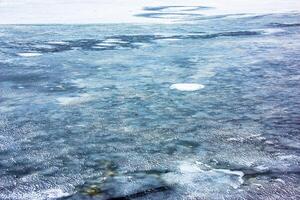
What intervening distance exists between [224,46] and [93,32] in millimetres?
2838

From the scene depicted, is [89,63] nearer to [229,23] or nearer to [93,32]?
[93,32]

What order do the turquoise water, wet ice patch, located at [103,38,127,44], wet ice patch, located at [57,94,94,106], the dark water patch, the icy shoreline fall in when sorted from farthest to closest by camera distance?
the icy shoreline < wet ice patch, located at [103,38,127,44] < wet ice patch, located at [57,94,94,106] < the turquoise water < the dark water patch

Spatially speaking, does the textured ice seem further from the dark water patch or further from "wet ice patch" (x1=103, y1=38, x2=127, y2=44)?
"wet ice patch" (x1=103, y1=38, x2=127, y2=44)

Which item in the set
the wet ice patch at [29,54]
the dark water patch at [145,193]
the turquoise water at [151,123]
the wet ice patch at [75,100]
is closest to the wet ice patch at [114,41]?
the turquoise water at [151,123]

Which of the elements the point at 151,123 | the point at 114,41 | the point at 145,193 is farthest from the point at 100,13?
the point at 145,193

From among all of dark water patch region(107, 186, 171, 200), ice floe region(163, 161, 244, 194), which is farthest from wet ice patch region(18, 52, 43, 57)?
dark water patch region(107, 186, 171, 200)

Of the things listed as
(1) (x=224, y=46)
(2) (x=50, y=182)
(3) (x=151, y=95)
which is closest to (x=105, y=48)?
(1) (x=224, y=46)

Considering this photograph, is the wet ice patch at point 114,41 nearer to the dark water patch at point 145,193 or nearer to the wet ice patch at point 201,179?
the wet ice patch at point 201,179

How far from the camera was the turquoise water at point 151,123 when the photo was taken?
1.91m

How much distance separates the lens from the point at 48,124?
9.18ft

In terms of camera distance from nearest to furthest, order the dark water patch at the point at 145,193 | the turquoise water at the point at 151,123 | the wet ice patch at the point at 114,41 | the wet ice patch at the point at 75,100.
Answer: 1. the dark water patch at the point at 145,193
2. the turquoise water at the point at 151,123
3. the wet ice patch at the point at 75,100
4. the wet ice patch at the point at 114,41

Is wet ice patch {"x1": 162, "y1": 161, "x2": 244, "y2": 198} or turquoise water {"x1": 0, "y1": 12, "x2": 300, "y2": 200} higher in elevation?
turquoise water {"x1": 0, "y1": 12, "x2": 300, "y2": 200}

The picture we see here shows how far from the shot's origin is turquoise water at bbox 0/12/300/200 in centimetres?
191

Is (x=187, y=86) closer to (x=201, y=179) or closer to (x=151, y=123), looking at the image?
(x=151, y=123)
